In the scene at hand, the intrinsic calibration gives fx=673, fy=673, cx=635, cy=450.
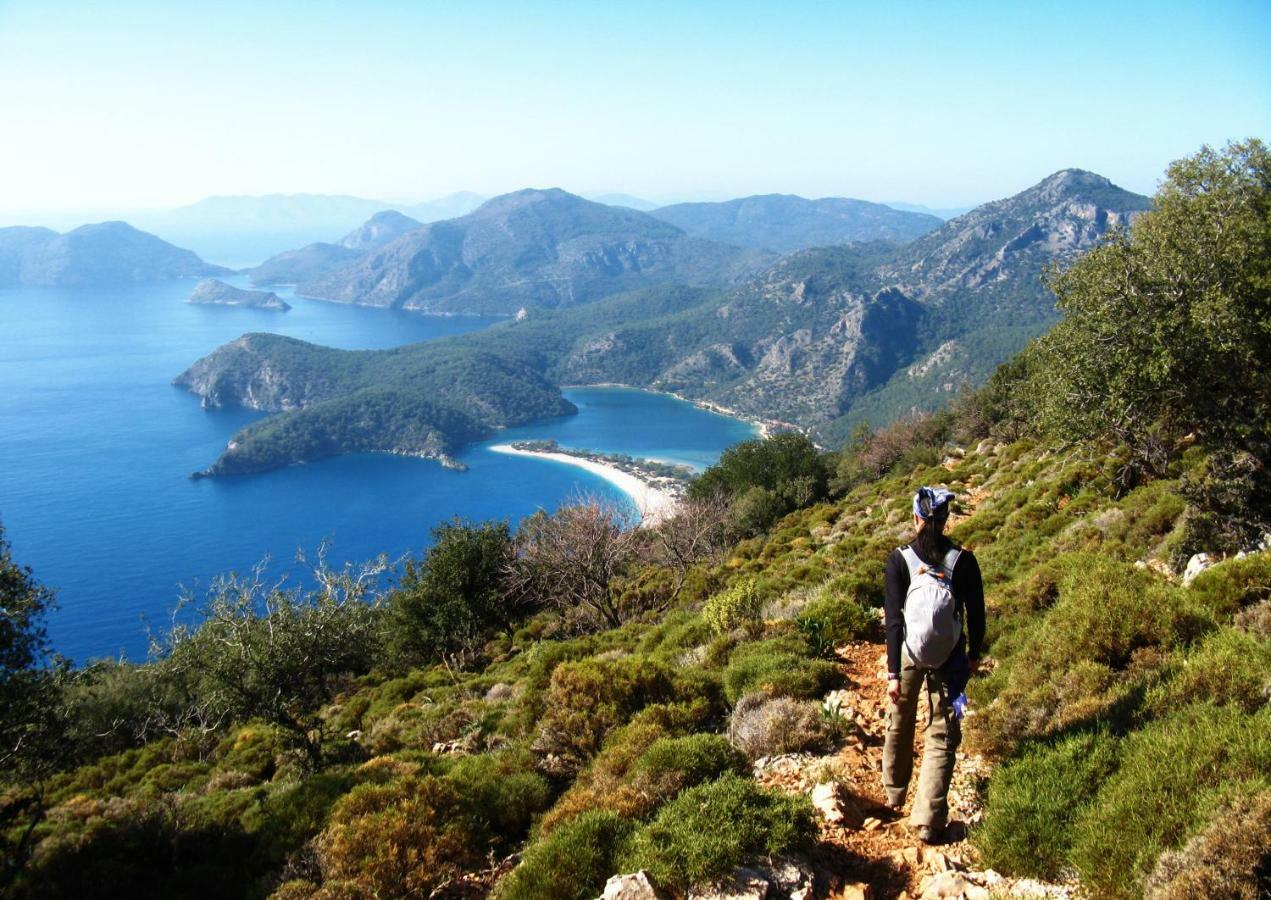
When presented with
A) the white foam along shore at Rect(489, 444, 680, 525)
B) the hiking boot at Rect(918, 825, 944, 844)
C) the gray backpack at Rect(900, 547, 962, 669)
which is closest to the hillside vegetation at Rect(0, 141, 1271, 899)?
the hiking boot at Rect(918, 825, 944, 844)

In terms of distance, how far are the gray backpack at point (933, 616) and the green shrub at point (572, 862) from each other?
2753 mm

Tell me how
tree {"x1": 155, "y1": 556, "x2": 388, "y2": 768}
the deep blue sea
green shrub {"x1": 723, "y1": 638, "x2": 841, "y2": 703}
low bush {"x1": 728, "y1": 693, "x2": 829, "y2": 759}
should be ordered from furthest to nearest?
the deep blue sea → tree {"x1": 155, "y1": 556, "x2": 388, "y2": 768} → green shrub {"x1": 723, "y1": 638, "x2": 841, "y2": 703} → low bush {"x1": 728, "y1": 693, "x2": 829, "y2": 759}

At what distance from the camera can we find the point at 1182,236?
1123cm

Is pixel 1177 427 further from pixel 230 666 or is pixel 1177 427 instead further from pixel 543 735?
pixel 230 666

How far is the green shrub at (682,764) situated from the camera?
602cm

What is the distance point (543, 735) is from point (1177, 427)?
12.8 meters

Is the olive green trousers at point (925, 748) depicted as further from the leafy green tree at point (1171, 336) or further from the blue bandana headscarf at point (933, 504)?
the leafy green tree at point (1171, 336)

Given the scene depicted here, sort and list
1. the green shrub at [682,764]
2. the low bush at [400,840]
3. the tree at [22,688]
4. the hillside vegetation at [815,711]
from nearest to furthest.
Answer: the hillside vegetation at [815,711] → the low bush at [400,840] → the green shrub at [682,764] → the tree at [22,688]

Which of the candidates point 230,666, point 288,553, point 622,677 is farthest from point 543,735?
point 288,553

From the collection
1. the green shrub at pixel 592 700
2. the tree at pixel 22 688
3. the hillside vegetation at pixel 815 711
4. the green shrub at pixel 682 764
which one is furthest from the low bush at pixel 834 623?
the tree at pixel 22 688

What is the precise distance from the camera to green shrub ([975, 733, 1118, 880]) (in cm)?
414

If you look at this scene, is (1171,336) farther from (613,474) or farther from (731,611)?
(613,474)

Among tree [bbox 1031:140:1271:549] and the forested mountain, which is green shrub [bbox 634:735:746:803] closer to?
tree [bbox 1031:140:1271:549]

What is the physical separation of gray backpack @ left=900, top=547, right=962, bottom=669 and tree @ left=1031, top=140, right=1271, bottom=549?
6407 millimetres
